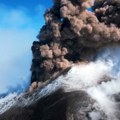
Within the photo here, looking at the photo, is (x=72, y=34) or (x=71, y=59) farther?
(x=71, y=59)

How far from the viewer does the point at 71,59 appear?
262ft

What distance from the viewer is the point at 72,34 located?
258 ft

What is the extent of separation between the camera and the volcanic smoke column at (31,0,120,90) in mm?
77331

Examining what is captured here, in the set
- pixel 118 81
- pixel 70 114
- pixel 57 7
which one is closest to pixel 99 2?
pixel 57 7

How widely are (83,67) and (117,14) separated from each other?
6.91 m

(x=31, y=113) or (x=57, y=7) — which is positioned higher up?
(x=57, y=7)

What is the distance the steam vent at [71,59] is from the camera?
73.7 metres

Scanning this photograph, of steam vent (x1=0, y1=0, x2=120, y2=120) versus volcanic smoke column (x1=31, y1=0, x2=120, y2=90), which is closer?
steam vent (x1=0, y1=0, x2=120, y2=120)

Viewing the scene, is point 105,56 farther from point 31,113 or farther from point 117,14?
point 31,113

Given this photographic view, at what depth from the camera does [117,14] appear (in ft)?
253

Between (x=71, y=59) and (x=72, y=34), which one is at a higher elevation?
(x=72, y=34)

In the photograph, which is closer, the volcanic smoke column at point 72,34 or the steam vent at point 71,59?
the steam vent at point 71,59

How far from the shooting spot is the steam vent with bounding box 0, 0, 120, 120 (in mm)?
73688

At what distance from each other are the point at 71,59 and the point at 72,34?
9.95 ft
